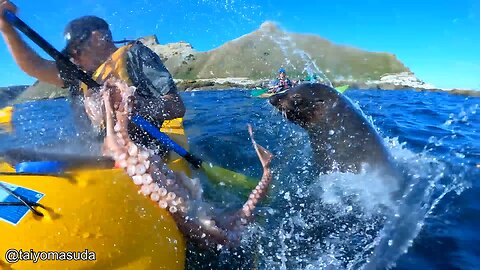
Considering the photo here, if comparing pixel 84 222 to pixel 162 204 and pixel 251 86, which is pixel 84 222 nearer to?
pixel 162 204

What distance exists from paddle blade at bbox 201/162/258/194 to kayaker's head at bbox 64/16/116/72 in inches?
59.1

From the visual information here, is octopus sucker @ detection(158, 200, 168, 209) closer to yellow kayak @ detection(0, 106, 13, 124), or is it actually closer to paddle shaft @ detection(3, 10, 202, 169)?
paddle shaft @ detection(3, 10, 202, 169)

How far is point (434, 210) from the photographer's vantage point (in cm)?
454

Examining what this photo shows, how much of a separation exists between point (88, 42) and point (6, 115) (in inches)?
198

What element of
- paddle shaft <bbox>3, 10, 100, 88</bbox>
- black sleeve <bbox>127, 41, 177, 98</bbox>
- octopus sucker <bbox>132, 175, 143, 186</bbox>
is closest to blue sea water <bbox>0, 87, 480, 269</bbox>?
black sleeve <bbox>127, 41, 177, 98</bbox>

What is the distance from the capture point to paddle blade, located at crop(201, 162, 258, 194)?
4527 mm

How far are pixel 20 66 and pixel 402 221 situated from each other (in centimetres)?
406

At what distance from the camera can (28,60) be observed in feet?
13.5

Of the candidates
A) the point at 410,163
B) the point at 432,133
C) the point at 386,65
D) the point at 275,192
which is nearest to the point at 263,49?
the point at 432,133

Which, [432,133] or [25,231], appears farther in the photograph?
[432,133]

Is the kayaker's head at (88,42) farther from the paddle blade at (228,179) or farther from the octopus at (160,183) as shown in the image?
the paddle blade at (228,179)

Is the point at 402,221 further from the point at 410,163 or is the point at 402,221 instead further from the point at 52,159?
the point at 52,159

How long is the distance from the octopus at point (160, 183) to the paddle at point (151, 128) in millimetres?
331

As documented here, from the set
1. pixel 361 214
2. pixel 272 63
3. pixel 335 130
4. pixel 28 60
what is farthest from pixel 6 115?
pixel 272 63
